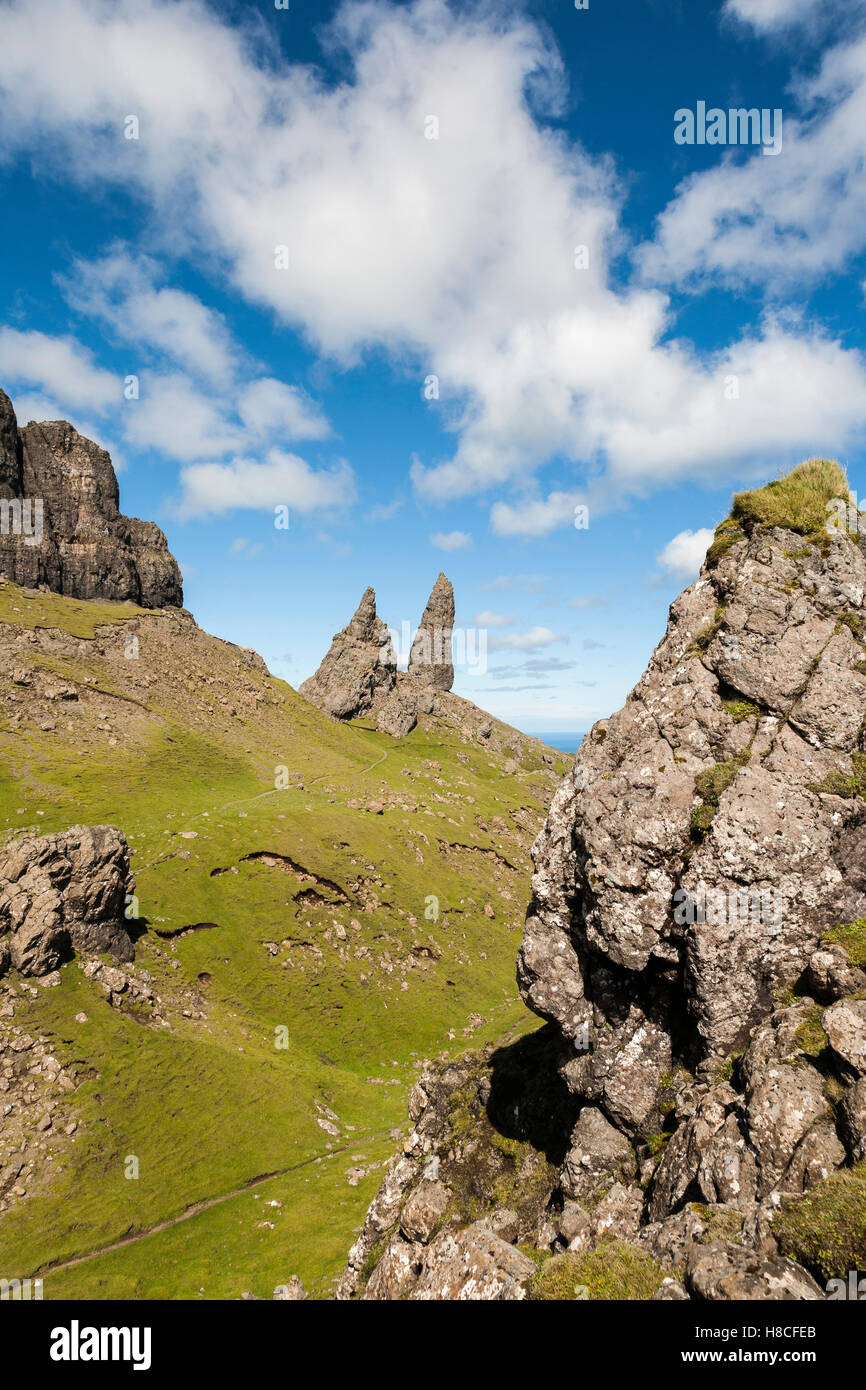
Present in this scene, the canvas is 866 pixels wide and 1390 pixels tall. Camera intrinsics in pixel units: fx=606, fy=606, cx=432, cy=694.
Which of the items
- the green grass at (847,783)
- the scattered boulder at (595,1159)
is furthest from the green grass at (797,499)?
the scattered boulder at (595,1159)

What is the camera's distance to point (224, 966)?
2542 inches

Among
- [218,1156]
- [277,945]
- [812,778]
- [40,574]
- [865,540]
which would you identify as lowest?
[218,1156]

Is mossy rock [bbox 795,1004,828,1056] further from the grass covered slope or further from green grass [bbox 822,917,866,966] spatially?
the grass covered slope

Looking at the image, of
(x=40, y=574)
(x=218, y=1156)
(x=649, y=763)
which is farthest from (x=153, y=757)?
(x=649, y=763)

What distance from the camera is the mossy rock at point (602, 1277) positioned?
12477mm

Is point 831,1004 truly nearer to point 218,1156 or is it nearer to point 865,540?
point 865,540

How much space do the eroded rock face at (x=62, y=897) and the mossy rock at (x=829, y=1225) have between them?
5456 cm

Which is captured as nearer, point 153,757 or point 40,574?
point 153,757

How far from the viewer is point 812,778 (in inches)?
739

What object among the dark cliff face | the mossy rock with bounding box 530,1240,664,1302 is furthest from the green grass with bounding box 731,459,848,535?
the dark cliff face

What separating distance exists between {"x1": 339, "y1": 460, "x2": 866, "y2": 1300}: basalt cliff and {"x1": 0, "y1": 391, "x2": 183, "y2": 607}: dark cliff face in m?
162

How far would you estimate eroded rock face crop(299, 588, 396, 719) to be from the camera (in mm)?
176875
